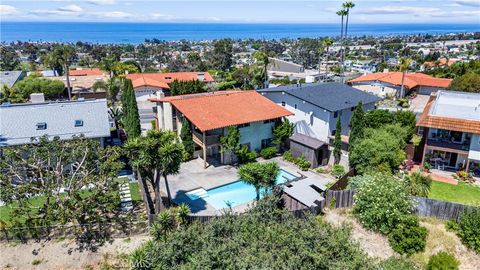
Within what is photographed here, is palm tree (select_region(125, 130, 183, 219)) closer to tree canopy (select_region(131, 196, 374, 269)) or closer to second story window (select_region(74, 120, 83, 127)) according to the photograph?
tree canopy (select_region(131, 196, 374, 269))

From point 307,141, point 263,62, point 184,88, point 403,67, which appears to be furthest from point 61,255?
point 403,67

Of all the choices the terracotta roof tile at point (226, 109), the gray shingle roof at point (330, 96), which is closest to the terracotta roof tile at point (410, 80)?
the gray shingle roof at point (330, 96)

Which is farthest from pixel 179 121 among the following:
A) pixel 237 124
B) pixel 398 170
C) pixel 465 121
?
pixel 465 121

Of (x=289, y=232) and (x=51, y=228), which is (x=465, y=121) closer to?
(x=289, y=232)

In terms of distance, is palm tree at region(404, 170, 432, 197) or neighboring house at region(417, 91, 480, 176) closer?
palm tree at region(404, 170, 432, 197)

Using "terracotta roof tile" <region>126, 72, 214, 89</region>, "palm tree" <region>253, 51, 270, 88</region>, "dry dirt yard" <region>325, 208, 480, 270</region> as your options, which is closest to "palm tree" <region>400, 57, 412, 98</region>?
"palm tree" <region>253, 51, 270, 88</region>

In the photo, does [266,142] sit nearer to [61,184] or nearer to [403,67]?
[61,184]
